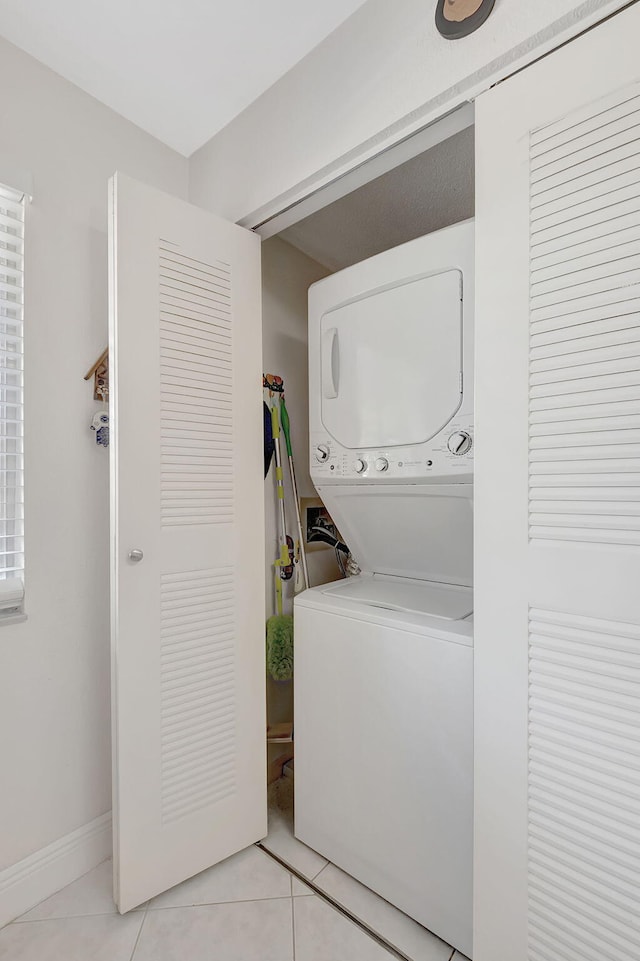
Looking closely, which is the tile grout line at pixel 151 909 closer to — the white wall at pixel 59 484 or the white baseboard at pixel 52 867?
the white baseboard at pixel 52 867

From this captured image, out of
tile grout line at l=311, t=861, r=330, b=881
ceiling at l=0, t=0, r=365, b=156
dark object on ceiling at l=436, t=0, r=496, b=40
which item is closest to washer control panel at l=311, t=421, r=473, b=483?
dark object on ceiling at l=436, t=0, r=496, b=40

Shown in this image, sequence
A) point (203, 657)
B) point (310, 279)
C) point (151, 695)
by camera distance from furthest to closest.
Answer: point (310, 279) → point (203, 657) → point (151, 695)

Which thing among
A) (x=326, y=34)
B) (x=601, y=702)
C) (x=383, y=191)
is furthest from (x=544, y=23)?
(x=601, y=702)

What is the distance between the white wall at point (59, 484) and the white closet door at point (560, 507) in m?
1.23

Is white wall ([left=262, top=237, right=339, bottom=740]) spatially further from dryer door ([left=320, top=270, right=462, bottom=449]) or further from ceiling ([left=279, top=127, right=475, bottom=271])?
dryer door ([left=320, top=270, right=462, bottom=449])

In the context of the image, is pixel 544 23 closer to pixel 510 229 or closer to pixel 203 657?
pixel 510 229

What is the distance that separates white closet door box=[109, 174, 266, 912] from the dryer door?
0.29 m

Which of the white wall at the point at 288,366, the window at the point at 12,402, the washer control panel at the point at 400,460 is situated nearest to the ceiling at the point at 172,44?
the window at the point at 12,402

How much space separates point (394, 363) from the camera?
1.55 m

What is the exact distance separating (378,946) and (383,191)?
2444 mm

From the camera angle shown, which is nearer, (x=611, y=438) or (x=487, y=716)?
(x=611, y=438)

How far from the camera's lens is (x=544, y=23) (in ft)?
3.25

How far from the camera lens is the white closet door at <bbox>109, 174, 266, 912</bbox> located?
140cm

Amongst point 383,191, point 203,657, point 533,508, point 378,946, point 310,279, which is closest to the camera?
point 533,508
